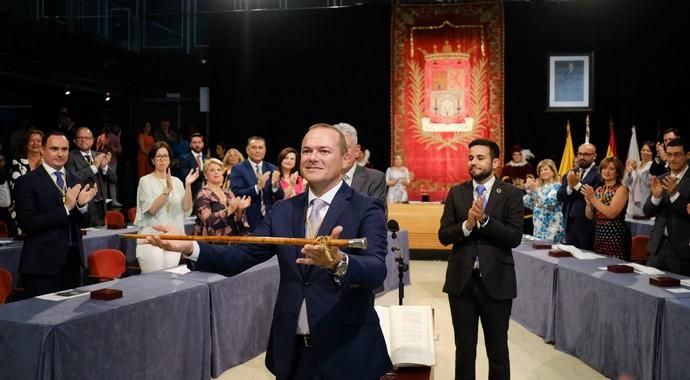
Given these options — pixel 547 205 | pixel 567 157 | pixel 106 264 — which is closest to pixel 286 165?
pixel 106 264

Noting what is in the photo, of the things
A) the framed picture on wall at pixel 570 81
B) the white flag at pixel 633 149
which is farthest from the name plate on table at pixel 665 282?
the framed picture on wall at pixel 570 81

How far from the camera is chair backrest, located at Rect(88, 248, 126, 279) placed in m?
4.84

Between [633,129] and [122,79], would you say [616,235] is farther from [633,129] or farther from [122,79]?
[122,79]

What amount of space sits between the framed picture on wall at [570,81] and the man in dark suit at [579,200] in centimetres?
623

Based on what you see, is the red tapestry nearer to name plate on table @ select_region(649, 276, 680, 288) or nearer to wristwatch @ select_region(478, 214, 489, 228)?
name plate on table @ select_region(649, 276, 680, 288)

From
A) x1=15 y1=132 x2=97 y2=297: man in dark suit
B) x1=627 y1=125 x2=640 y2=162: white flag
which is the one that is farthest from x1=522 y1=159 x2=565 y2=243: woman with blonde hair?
x1=627 y1=125 x2=640 y2=162: white flag

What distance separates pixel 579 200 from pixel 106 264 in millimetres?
3856

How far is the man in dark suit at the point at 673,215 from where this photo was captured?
436cm

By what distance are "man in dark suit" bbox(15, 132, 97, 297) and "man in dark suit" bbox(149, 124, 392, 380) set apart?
209cm

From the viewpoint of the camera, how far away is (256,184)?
608 centimetres

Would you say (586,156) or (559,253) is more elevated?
(586,156)

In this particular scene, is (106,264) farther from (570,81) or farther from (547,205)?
(570,81)

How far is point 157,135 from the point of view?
1171 cm

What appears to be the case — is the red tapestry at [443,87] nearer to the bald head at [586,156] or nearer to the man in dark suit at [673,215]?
the bald head at [586,156]
